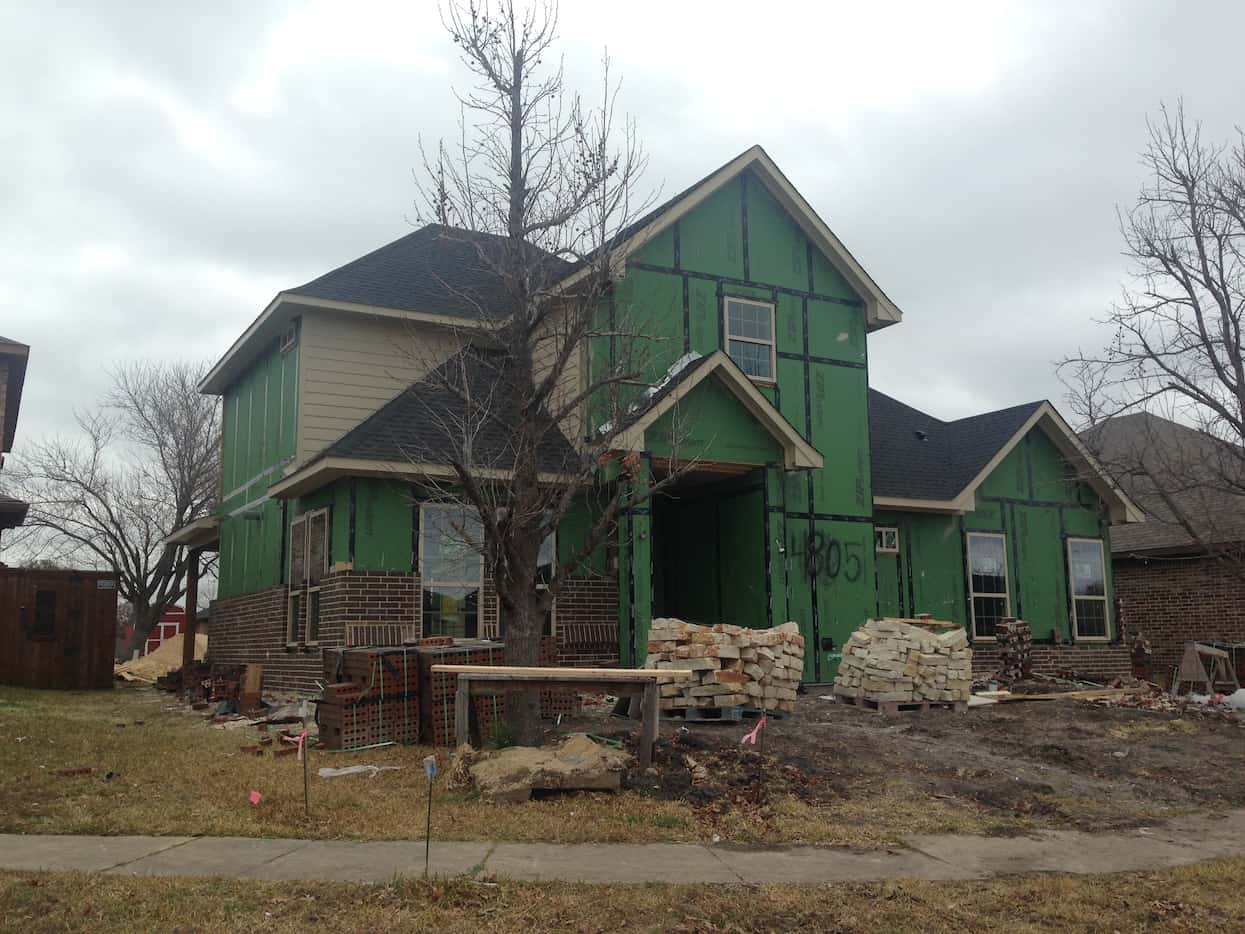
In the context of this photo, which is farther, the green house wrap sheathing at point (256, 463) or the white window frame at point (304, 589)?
the green house wrap sheathing at point (256, 463)

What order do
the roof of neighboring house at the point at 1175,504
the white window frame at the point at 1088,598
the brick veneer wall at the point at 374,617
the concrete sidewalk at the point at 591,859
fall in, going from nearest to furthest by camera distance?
1. the concrete sidewalk at the point at 591,859
2. the brick veneer wall at the point at 374,617
3. the white window frame at the point at 1088,598
4. the roof of neighboring house at the point at 1175,504

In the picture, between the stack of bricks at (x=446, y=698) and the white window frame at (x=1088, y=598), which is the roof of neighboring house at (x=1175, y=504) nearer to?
the white window frame at (x=1088, y=598)

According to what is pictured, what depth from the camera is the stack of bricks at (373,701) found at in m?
11.1

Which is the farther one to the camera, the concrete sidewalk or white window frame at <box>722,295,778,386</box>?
white window frame at <box>722,295,778,386</box>

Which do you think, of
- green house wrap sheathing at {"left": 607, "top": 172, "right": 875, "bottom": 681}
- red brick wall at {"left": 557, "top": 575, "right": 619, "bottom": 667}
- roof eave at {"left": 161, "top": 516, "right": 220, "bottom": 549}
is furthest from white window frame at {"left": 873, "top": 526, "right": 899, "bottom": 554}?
roof eave at {"left": 161, "top": 516, "right": 220, "bottom": 549}

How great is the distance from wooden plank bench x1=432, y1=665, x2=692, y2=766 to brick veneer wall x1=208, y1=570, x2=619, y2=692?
526cm

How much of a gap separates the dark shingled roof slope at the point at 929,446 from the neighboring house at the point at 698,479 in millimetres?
75

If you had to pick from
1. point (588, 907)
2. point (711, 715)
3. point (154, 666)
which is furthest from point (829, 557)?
point (154, 666)

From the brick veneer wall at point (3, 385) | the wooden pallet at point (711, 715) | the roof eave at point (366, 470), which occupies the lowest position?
the wooden pallet at point (711, 715)

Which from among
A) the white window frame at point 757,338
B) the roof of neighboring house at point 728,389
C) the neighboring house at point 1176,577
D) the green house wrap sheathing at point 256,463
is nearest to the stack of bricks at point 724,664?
the roof of neighboring house at point 728,389

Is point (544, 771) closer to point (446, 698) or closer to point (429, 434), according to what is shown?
point (446, 698)

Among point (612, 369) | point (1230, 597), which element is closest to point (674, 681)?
point (612, 369)

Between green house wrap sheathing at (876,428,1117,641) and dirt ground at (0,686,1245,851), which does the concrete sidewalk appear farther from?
green house wrap sheathing at (876,428,1117,641)

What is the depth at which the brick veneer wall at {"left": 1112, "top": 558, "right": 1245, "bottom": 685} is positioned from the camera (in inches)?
969
